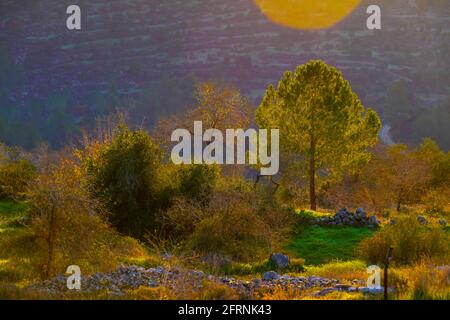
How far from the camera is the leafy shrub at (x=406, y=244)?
66.1 feet

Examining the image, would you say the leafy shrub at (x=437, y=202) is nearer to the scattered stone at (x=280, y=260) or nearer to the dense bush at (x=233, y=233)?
the dense bush at (x=233, y=233)

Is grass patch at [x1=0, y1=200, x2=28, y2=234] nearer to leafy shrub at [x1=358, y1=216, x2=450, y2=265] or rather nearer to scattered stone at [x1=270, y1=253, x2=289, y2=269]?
scattered stone at [x1=270, y1=253, x2=289, y2=269]

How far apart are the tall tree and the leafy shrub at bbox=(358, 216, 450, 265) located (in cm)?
1255

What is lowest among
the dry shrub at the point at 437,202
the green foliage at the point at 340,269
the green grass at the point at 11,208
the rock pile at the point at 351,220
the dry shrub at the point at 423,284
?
the dry shrub at the point at 437,202

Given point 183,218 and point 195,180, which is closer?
point 183,218

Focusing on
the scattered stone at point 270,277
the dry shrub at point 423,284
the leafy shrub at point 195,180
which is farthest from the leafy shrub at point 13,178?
the dry shrub at point 423,284

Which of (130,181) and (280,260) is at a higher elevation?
(130,181)

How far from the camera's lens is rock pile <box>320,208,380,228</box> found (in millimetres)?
28997

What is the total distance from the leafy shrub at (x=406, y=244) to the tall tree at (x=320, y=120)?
41.2 feet

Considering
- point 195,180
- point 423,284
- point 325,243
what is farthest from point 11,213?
point 423,284

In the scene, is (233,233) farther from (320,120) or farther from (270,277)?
(320,120)

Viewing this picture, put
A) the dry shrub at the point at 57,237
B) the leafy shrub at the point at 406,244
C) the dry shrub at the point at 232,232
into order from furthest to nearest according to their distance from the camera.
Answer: the dry shrub at the point at 232,232, the leafy shrub at the point at 406,244, the dry shrub at the point at 57,237

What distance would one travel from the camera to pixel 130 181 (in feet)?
89.9

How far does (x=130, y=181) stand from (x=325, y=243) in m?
9.76
